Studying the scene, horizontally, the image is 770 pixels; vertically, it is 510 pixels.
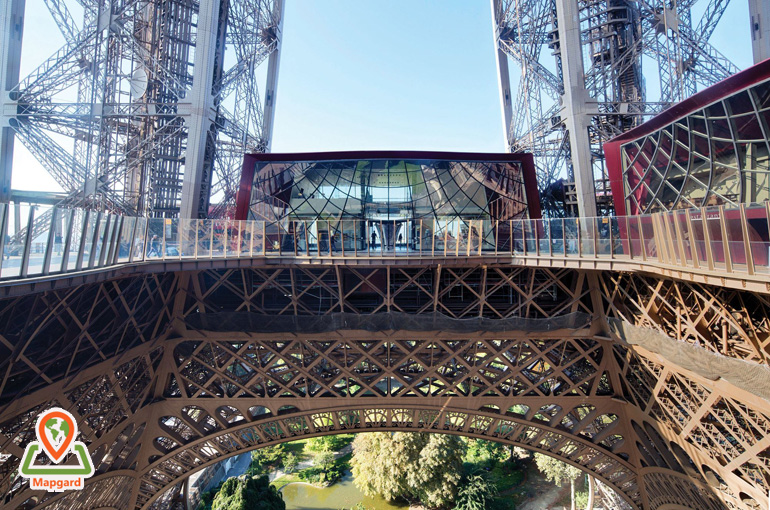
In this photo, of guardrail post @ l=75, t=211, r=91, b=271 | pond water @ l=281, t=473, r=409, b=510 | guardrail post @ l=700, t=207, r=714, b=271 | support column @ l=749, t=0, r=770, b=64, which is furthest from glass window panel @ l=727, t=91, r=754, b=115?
pond water @ l=281, t=473, r=409, b=510

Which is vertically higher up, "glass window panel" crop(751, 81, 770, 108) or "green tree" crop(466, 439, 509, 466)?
"glass window panel" crop(751, 81, 770, 108)

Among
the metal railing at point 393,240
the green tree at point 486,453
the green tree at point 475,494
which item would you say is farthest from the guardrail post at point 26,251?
the green tree at point 486,453

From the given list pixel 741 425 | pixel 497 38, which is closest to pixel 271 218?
pixel 741 425

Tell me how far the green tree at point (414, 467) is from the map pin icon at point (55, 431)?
17.2 meters

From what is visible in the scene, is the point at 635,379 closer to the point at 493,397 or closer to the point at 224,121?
the point at 493,397

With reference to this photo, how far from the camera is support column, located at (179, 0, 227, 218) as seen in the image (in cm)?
1282

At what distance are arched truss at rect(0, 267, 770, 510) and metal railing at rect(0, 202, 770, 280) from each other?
1.16 metres

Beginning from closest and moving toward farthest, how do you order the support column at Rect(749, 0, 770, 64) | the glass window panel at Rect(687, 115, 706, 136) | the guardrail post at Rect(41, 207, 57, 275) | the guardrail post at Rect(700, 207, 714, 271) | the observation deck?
the observation deck, the guardrail post at Rect(41, 207, 57, 275), the guardrail post at Rect(700, 207, 714, 271), the glass window panel at Rect(687, 115, 706, 136), the support column at Rect(749, 0, 770, 64)

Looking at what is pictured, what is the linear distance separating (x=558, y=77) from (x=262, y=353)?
16089mm

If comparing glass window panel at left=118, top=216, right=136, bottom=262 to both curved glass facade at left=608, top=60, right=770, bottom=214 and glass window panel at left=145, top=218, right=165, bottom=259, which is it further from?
curved glass facade at left=608, top=60, right=770, bottom=214

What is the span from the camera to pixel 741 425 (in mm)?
8727

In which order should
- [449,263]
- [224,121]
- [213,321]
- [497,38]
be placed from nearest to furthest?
1. [449,263]
2. [213,321]
3. [224,121]
4. [497,38]

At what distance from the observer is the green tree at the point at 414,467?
22.1m

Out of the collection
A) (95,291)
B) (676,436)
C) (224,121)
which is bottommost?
(676,436)
